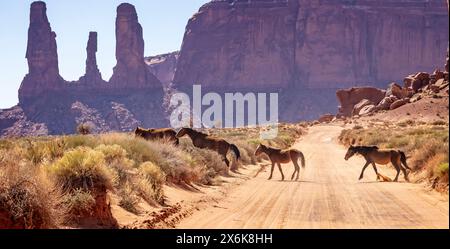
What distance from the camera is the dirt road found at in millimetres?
12023

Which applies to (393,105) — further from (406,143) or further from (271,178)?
(271,178)

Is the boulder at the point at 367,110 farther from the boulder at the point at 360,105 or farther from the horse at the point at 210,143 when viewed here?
the horse at the point at 210,143

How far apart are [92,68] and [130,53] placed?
13268 millimetres

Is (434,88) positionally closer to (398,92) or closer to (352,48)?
(398,92)

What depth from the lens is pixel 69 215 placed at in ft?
35.1

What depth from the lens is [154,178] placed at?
53.4 feet

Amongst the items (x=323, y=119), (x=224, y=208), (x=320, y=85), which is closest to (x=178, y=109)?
(x=320, y=85)

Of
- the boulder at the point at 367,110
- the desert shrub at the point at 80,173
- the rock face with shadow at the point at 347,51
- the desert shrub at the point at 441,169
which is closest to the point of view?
the desert shrub at the point at 80,173

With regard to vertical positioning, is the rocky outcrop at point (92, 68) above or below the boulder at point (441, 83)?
above

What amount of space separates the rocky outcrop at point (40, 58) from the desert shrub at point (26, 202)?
172369 millimetres

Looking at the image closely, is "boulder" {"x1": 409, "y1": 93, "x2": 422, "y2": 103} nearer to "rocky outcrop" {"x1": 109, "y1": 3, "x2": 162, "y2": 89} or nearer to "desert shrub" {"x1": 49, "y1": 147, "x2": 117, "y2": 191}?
"desert shrub" {"x1": 49, "y1": 147, "x2": 117, "y2": 191}

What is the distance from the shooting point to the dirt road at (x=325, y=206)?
12.0 metres

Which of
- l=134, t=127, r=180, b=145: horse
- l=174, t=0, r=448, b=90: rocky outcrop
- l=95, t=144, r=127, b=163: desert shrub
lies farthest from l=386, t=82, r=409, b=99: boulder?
l=174, t=0, r=448, b=90: rocky outcrop

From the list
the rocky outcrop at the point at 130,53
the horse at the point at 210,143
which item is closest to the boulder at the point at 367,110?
the horse at the point at 210,143
